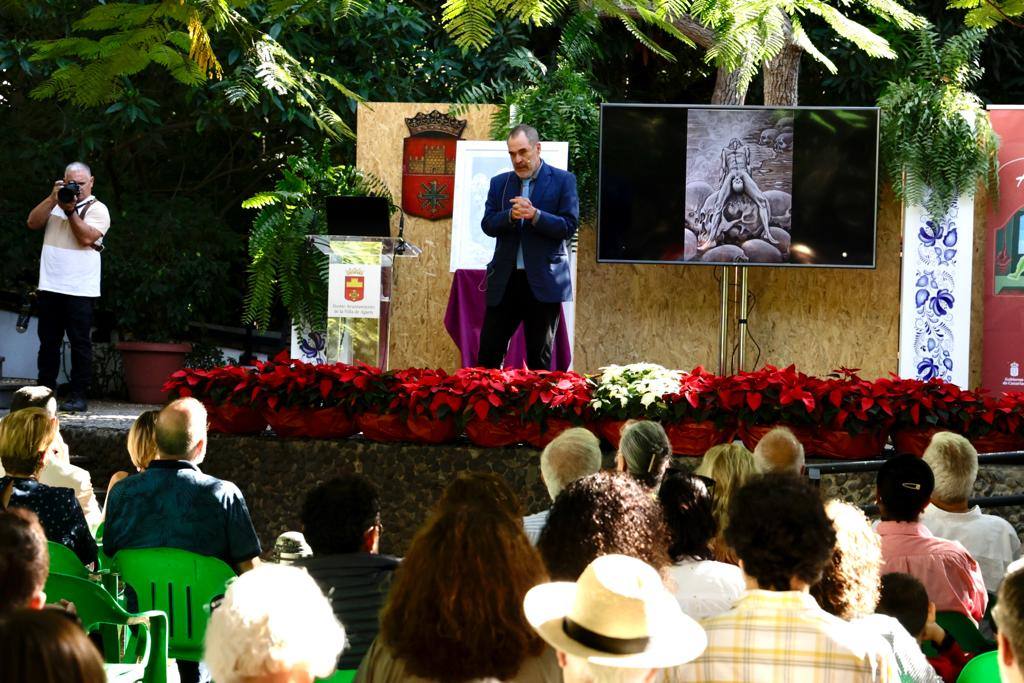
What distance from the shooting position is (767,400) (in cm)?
564

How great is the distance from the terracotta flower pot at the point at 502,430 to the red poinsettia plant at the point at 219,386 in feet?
3.47

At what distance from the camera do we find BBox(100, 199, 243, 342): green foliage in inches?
412

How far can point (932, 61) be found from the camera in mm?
8703

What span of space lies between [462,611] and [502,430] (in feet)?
11.7

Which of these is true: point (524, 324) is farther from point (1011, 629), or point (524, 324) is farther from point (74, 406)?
point (1011, 629)

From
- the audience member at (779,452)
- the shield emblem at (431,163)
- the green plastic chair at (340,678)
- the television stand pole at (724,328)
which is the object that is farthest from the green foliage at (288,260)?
the green plastic chair at (340,678)

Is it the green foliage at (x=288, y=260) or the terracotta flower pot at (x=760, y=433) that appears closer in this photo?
the terracotta flower pot at (x=760, y=433)

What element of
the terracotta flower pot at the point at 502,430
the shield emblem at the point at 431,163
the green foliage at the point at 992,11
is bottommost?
the terracotta flower pot at the point at 502,430

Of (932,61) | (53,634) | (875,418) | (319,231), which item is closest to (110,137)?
(319,231)

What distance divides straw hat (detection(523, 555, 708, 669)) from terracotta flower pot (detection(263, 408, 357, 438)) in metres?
4.07

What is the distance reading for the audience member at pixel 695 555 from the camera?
2898mm

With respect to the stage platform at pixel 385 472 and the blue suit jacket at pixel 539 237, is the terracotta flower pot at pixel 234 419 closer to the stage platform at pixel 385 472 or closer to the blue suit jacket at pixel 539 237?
the stage platform at pixel 385 472

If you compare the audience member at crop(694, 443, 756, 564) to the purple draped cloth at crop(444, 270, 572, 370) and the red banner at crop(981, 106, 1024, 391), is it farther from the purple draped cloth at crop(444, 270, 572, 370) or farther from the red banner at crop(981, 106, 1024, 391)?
the red banner at crop(981, 106, 1024, 391)

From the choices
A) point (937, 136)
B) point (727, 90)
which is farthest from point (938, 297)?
point (727, 90)
